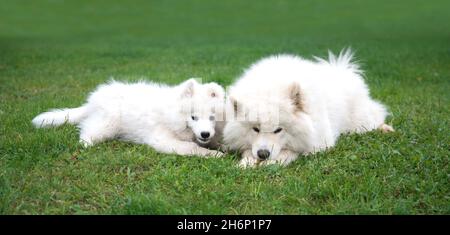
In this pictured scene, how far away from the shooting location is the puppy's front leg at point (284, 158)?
5109mm

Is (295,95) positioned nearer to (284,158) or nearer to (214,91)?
(284,158)

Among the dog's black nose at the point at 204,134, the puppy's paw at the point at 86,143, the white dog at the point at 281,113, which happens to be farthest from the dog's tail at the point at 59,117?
the white dog at the point at 281,113

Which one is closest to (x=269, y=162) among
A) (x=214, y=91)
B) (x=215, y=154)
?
Answer: (x=215, y=154)

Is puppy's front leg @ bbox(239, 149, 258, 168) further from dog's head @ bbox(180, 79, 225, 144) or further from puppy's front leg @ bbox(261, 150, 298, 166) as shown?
dog's head @ bbox(180, 79, 225, 144)

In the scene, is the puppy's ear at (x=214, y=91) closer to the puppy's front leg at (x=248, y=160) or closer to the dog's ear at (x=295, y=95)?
the puppy's front leg at (x=248, y=160)

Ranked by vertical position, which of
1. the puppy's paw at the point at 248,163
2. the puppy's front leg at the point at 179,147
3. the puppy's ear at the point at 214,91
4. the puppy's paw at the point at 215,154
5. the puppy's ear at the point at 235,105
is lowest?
the puppy's paw at the point at 248,163

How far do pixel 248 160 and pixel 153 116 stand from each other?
4.68 feet

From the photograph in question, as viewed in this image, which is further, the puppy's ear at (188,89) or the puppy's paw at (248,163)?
the puppy's ear at (188,89)

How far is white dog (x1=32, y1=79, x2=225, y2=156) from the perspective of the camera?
221 inches

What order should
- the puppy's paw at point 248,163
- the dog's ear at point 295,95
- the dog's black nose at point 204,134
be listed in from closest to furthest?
the puppy's paw at point 248,163
the dog's ear at point 295,95
the dog's black nose at point 204,134

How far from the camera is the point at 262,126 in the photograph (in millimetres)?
5094

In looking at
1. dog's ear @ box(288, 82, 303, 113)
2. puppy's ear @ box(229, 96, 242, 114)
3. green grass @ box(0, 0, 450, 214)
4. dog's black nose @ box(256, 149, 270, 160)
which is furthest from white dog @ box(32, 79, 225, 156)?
dog's ear @ box(288, 82, 303, 113)

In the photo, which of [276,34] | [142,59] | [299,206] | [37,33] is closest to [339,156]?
[299,206]

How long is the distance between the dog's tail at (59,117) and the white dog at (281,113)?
6.85 ft
